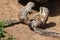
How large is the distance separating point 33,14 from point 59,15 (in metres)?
0.47

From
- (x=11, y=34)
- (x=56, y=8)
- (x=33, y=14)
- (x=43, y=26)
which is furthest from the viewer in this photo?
(x=56, y=8)

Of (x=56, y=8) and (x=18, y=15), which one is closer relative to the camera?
(x=18, y=15)

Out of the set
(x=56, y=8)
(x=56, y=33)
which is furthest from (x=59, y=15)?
(x=56, y=33)

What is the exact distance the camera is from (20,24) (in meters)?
4.29

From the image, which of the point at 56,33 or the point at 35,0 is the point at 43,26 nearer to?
the point at 56,33

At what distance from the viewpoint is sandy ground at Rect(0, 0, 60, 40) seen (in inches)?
156

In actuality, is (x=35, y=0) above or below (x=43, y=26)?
above

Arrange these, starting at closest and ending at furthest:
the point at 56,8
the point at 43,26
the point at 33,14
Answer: the point at 43,26, the point at 33,14, the point at 56,8

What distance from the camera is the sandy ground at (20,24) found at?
3963 mm

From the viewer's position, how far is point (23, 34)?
4004 millimetres

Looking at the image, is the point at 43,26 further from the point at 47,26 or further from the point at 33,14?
the point at 33,14

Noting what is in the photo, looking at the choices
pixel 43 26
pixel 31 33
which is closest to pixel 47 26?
pixel 43 26

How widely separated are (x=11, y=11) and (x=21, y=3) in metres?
0.41

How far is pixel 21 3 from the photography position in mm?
5000
